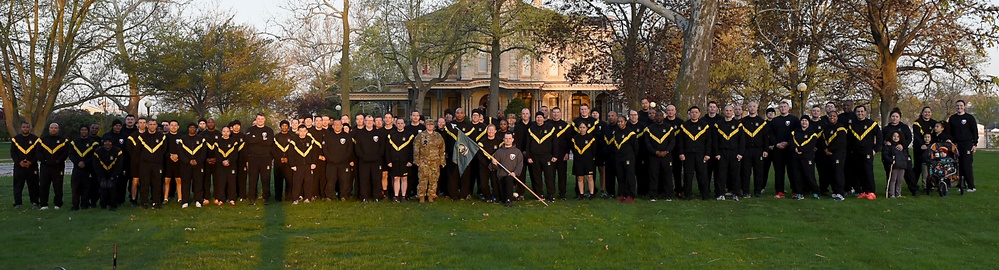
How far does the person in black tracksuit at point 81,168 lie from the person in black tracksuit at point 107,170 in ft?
0.43

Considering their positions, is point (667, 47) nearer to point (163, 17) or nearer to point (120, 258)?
point (163, 17)

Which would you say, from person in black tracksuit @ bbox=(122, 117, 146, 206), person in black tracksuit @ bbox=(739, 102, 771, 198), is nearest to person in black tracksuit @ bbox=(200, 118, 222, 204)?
person in black tracksuit @ bbox=(122, 117, 146, 206)

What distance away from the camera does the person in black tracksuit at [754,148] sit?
13.2 metres

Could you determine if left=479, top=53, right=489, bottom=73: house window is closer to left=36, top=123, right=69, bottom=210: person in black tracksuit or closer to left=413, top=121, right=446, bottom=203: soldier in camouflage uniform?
left=413, top=121, right=446, bottom=203: soldier in camouflage uniform

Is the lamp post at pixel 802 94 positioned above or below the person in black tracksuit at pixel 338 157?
above

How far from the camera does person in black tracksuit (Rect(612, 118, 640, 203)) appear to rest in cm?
1296

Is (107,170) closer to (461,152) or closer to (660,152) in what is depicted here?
(461,152)

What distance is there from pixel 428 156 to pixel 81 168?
18.0 ft

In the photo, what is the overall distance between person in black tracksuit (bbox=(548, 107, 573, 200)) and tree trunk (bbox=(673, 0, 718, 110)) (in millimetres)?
3877

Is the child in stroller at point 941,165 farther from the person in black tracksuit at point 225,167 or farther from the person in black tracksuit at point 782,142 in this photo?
the person in black tracksuit at point 225,167

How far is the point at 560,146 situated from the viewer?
13.5 m

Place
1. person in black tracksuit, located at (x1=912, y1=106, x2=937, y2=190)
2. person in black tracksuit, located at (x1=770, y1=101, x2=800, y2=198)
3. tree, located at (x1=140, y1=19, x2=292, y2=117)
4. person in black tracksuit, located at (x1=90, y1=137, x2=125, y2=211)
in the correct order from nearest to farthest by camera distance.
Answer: person in black tracksuit, located at (x1=90, y1=137, x2=125, y2=211) < person in black tracksuit, located at (x1=770, y1=101, x2=800, y2=198) < person in black tracksuit, located at (x1=912, y1=106, x2=937, y2=190) < tree, located at (x1=140, y1=19, x2=292, y2=117)

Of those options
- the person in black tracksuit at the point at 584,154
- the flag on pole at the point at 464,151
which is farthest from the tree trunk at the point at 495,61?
the flag on pole at the point at 464,151

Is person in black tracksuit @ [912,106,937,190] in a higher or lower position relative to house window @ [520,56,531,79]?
lower
